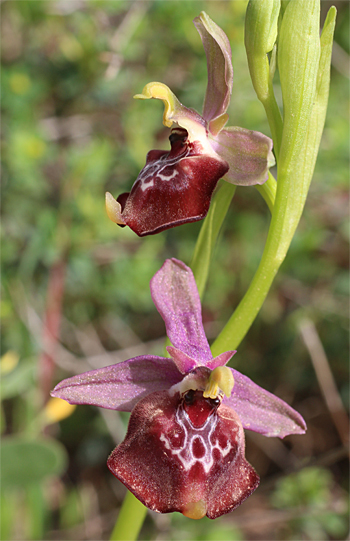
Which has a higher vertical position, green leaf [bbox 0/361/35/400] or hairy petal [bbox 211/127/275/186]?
hairy petal [bbox 211/127/275/186]

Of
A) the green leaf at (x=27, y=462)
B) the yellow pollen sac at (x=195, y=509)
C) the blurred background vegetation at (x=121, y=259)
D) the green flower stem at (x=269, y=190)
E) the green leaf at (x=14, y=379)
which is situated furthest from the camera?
the blurred background vegetation at (x=121, y=259)

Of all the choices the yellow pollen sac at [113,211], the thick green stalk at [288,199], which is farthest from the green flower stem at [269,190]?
the yellow pollen sac at [113,211]

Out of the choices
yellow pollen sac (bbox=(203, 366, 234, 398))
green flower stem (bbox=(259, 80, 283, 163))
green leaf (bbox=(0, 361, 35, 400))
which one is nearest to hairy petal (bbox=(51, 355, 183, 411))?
yellow pollen sac (bbox=(203, 366, 234, 398))

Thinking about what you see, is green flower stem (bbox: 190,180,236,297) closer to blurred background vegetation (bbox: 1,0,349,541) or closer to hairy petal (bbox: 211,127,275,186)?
hairy petal (bbox: 211,127,275,186)

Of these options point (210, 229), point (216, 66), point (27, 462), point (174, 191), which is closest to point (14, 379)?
point (27, 462)

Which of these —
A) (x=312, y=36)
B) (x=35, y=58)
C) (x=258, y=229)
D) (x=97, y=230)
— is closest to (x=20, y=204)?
(x=97, y=230)

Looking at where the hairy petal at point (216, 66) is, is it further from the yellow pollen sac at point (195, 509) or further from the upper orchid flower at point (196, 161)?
the yellow pollen sac at point (195, 509)
